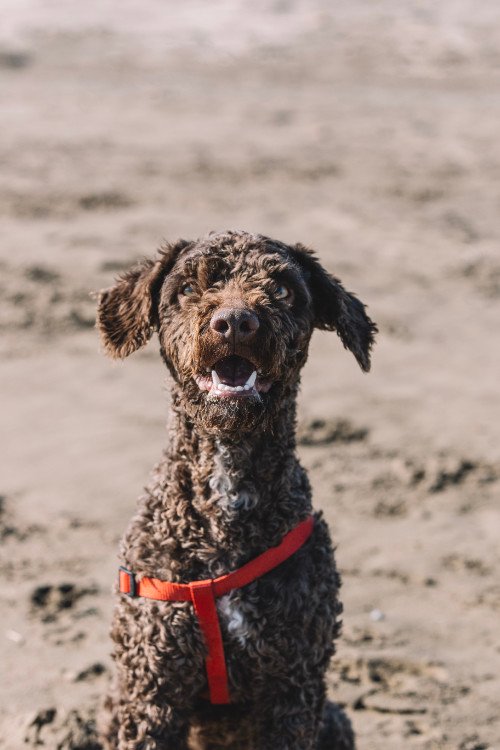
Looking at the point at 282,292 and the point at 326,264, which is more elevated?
the point at 326,264

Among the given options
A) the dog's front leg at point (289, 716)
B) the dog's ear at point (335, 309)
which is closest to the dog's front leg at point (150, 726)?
the dog's front leg at point (289, 716)

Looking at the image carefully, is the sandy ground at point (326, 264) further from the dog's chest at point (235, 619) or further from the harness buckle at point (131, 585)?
the dog's chest at point (235, 619)

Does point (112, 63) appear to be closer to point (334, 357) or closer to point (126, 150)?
point (126, 150)

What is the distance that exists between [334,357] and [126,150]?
550 cm

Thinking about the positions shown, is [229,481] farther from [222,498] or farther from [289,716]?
[289,716]

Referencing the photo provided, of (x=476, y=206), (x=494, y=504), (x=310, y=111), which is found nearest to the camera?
(x=494, y=504)

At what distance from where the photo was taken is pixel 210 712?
458cm

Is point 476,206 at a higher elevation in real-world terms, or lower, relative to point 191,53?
lower

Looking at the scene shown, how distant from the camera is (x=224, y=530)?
4.45 m

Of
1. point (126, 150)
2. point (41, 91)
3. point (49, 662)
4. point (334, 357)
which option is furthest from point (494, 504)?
point (41, 91)

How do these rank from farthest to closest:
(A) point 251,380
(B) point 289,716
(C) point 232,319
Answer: (B) point 289,716
(A) point 251,380
(C) point 232,319

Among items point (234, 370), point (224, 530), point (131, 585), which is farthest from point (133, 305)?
point (131, 585)

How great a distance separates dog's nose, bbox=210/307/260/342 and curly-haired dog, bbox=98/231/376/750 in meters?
0.08

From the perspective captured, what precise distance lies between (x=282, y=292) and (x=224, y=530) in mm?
929
